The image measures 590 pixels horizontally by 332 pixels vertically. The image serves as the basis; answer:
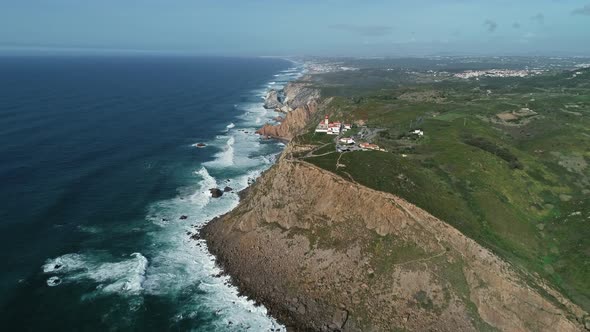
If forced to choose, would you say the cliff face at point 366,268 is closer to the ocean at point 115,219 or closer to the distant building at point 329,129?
the ocean at point 115,219

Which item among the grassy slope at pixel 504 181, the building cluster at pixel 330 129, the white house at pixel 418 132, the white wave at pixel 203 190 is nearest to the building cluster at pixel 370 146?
the grassy slope at pixel 504 181

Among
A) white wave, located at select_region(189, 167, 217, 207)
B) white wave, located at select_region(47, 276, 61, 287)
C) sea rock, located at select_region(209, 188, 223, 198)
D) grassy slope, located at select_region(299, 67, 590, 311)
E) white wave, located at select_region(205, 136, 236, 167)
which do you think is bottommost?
white wave, located at select_region(205, 136, 236, 167)

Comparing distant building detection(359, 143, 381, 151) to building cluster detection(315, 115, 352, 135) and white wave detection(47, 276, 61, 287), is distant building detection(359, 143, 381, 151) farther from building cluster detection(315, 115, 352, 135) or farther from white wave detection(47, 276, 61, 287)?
white wave detection(47, 276, 61, 287)

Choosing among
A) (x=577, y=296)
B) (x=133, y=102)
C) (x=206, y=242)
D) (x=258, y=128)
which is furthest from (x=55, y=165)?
(x=577, y=296)

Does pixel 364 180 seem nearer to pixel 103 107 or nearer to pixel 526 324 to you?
pixel 526 324

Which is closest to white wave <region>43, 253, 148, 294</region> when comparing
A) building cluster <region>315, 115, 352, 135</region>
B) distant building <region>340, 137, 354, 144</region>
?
distant building <region>340, 137, 354, 144</region>

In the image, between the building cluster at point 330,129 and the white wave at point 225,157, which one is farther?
the white wave at point 225,157

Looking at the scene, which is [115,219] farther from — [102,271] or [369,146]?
[369,146]

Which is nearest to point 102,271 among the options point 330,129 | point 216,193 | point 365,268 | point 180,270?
point 180,270
